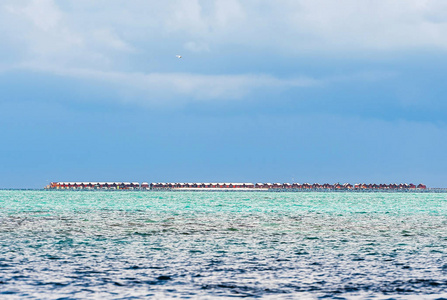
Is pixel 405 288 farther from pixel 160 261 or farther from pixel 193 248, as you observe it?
pixel 193 248

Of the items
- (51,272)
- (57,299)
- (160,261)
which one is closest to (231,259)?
(160,261)

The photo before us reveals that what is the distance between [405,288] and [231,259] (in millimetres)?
11727

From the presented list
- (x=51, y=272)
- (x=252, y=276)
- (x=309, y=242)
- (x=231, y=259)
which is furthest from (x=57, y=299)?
(x=309, y=242)

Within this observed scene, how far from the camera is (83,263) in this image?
105 feet

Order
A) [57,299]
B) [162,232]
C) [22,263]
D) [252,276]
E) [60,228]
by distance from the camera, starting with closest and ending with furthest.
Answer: [57,299]
[252,276]
[22,263]
[162,232]
[60,228]

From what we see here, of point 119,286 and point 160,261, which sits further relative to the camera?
point 160,261

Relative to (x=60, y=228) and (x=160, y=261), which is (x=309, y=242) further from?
(x=60, y=228)

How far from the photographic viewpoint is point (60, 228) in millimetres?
56969

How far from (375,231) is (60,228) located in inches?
1177

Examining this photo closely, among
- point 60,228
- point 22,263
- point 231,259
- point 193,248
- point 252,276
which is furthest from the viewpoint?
point 60,228

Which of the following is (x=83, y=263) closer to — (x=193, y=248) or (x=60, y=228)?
(x=193, y=248)

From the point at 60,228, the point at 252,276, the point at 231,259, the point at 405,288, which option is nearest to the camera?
the point at 405,288

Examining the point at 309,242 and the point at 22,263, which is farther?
the point at 309,242

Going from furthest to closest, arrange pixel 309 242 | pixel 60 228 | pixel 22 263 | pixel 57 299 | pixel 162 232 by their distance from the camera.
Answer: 1. pixel 60 228
2. pixel 162 232
3. pixel 309 242
4. pixel 22 263
5. pixel 57 299
